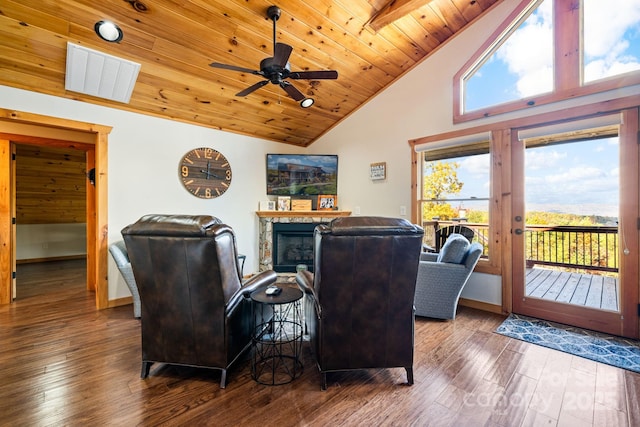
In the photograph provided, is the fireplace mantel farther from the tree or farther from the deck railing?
the deck railing

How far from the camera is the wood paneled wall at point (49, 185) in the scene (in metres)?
5.40

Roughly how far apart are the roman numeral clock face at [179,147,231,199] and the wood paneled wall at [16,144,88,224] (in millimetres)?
3329

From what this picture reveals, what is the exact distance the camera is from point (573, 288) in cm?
307

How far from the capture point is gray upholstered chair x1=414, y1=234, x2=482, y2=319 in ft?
9.70

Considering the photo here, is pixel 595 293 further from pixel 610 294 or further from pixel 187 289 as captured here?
pixel 187 289

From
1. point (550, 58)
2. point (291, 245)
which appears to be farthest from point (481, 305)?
point (291, 245)

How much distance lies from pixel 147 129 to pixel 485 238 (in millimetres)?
4700

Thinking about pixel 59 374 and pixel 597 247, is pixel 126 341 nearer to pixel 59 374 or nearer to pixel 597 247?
pixel 59 374

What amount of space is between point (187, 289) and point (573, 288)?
153 inches

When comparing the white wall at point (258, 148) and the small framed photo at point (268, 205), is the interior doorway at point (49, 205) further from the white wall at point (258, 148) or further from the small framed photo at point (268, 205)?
the small framed photo at point (268, 205)

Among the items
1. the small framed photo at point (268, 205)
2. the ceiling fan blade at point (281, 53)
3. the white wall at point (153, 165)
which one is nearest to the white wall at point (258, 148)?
the white wall at point (153, 165)

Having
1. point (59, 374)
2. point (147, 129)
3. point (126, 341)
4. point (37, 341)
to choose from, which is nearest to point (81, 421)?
point (59, 374)

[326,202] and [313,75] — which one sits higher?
[313,75]

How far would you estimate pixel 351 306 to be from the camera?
182 centimetres
